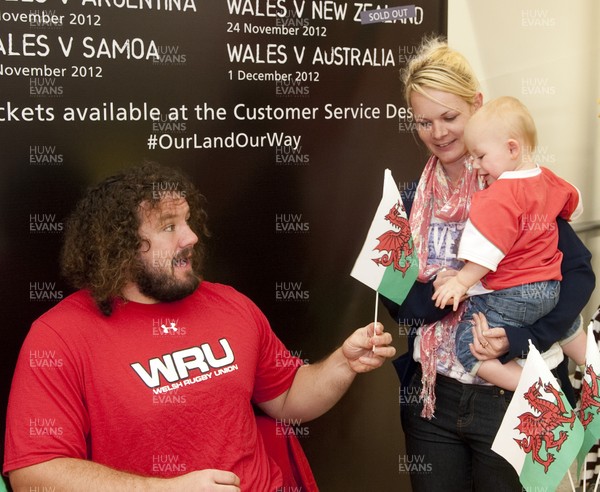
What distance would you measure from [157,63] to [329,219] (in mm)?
871

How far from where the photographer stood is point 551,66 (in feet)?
13.0

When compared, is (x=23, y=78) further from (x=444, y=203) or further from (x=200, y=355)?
(x=444, y=203)

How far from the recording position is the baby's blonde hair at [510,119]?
2074 mm

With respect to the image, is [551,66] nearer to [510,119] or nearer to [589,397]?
[510,119]

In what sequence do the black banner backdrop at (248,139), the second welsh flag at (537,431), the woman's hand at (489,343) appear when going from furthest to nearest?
1. the black banner backdrop at (248,139)
2. the woman's hand at (489,343)
3. the second welsh flag at (537,431)

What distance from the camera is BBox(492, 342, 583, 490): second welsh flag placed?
2.00 m

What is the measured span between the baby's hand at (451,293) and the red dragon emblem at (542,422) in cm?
31

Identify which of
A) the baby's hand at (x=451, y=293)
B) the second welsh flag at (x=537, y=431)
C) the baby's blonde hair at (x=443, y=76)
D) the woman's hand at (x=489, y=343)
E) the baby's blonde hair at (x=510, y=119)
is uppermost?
the baby's blonde hair at (x=443, y=76)

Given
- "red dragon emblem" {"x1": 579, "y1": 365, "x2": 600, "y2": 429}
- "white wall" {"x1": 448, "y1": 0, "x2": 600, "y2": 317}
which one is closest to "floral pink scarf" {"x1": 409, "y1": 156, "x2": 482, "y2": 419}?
"red dragon emblem" {"x1": 579, "y1": 365, "x2": 600, "y2": 429}

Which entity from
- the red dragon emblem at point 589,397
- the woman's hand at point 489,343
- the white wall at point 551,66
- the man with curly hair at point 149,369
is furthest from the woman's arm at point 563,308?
the white wall at point 551,66

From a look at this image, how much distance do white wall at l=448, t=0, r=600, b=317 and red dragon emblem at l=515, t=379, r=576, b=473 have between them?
2104 millimetres

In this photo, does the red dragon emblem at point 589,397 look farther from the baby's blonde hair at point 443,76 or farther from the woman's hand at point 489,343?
the baby's blonde hair at point 443,76

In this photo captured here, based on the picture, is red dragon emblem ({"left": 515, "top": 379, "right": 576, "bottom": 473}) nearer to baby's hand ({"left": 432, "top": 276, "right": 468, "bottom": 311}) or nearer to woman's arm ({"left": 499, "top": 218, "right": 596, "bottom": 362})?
woman's arm ({"left": 499, "top": 218, "right": 596, "bottom": 362})

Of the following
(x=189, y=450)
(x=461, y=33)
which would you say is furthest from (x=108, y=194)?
(x=461, y=33)
